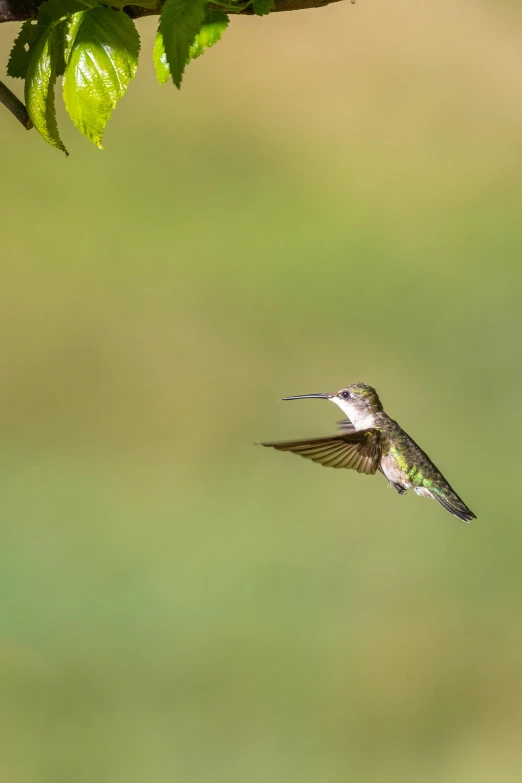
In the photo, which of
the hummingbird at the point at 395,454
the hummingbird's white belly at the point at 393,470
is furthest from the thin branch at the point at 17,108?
the hummingbird's white belly at the point at 393,470

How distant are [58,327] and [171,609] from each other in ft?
4.52

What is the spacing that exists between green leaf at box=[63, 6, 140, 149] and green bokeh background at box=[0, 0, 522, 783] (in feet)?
8.28

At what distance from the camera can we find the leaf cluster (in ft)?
2.01

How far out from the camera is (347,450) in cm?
109

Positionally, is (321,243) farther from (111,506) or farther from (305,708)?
(305,708)

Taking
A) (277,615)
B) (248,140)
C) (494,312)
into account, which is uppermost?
(248,140)

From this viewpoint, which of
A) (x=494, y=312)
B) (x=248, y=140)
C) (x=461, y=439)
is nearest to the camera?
(x=461, y=439)

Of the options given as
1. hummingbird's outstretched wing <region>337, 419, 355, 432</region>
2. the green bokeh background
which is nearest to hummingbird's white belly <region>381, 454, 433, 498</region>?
hummingbird's outstretched wing <region>337, 419, 355, 432</region>

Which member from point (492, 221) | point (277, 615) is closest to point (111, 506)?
point (277, 615)

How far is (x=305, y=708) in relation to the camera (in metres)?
3.05

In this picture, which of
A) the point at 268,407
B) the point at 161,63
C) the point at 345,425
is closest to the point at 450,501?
the point at 345,425

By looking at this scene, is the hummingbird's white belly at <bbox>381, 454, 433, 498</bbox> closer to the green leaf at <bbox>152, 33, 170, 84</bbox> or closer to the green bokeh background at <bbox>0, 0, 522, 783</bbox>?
the green leaf at <bbox>152, 33, 170, 84</bbox>

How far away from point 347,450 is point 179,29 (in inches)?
24.1

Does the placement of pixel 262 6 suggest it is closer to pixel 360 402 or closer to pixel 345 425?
pixel 360 402
